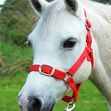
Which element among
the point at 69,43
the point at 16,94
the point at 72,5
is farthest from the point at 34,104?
the point at 16,94

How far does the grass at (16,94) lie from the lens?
708 centimetres

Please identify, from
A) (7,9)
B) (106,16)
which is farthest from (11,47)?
(106,16)

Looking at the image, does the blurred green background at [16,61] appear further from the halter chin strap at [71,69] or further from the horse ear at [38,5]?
the halter chin strap at [71,69]

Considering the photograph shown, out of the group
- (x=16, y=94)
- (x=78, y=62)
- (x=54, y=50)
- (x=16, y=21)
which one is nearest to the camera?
(x=54, y=50)

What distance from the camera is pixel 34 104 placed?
315 cm

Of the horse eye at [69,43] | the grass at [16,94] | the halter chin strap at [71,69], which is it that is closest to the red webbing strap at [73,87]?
the halter chin strap at [71,69]

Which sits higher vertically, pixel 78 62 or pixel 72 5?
pixel 72 5

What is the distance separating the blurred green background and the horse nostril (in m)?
1.07

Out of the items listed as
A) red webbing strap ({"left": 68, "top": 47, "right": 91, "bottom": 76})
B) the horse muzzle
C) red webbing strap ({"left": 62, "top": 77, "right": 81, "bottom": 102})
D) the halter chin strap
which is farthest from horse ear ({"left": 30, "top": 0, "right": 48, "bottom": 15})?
the horse muzzle

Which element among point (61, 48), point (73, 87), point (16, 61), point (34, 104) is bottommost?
point (16, 61)

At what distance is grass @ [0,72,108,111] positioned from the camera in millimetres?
7080

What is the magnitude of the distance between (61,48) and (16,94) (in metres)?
4.88

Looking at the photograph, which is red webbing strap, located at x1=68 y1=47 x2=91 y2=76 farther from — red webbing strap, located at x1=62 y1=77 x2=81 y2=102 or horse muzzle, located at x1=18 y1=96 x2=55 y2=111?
horse muzzle, located at x1=18 y1=96 x2=55 y2=111

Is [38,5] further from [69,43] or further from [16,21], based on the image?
[16,21]
